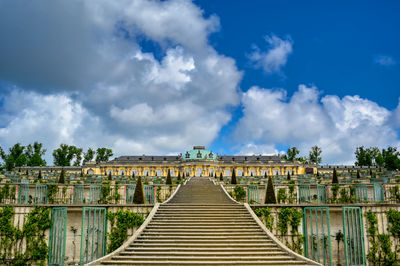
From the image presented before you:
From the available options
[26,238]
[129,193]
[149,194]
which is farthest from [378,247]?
[26,238]

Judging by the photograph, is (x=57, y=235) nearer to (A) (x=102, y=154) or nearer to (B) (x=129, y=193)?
(B) (x=129, y=193)

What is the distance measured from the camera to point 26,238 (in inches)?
633

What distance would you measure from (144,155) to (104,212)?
8616 cm

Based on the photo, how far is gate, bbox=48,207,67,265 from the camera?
605 inches

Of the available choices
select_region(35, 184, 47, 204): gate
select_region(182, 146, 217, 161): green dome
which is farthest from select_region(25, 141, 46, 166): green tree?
select_region(35, 184, 47, 204): gate

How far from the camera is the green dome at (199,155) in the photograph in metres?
93.9

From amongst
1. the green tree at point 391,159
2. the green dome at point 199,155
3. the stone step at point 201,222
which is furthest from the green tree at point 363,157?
the stone step at point 201,222

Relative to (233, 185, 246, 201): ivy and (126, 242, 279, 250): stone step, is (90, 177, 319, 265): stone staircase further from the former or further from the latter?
(233, 185, 246, 201): ivy

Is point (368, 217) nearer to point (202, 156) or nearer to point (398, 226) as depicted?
point (398, 226)

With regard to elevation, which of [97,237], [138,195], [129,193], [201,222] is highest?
[129,193]

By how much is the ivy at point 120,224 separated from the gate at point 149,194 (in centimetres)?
486

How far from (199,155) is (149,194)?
74.0m

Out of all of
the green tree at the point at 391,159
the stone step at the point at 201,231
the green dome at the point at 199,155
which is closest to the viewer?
the stone step at the point at 201,231

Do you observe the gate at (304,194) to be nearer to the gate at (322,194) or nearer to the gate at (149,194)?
the gate at (322,194)
